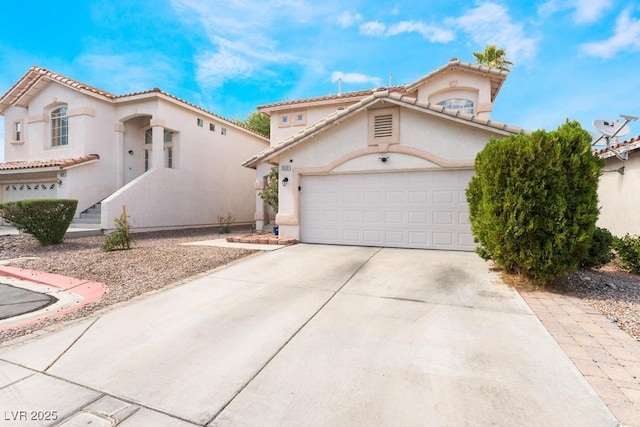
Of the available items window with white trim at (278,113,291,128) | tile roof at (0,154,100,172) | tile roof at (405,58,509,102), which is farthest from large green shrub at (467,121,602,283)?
tile roof at (0,154,100,172)

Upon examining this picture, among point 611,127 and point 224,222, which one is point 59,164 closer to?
point 224,222

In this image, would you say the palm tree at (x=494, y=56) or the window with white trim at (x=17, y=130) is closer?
the window with white trim at (x=17, y=130)

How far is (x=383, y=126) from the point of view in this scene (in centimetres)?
898

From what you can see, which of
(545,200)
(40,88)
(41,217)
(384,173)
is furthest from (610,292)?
(40,88)

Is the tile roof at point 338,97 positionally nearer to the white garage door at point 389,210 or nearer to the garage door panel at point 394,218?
the white garage door at point 389,210

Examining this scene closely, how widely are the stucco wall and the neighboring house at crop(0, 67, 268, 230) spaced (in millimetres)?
17670

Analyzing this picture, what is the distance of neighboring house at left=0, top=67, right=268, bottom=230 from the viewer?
13.9 metres

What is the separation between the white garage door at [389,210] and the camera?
833 centimetres

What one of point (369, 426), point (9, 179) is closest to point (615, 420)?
point (369, 426)

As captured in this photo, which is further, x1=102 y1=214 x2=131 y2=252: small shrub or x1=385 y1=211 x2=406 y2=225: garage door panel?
x1=385 y1=211 x2=406 y2=225: garage door panel

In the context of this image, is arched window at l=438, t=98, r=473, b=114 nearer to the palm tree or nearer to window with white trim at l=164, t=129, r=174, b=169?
the palm tree

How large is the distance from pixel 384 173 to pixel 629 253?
6079mm

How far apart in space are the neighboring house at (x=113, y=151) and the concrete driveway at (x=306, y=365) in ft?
36.7

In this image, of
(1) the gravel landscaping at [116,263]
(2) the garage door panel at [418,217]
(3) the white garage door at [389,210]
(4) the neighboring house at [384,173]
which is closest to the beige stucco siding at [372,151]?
(4) the neighboring house at [384,173]
